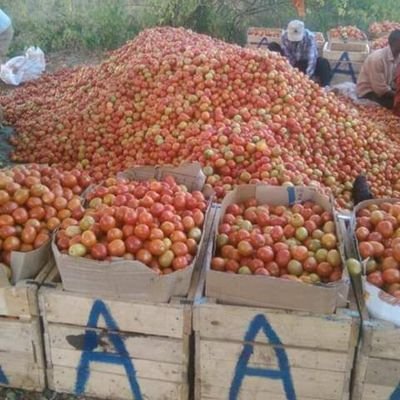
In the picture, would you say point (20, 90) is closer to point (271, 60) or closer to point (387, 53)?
point (271, 60)

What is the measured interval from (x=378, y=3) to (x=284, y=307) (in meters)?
10.00

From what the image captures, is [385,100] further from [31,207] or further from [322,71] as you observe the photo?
[31,207]

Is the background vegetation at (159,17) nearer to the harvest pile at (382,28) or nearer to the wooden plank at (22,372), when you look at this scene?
the harvest pile at (382,28)

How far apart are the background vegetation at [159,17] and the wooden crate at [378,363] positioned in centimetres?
843

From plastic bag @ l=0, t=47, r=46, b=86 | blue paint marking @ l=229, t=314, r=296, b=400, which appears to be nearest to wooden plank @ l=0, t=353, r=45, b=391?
blue paint marking @ l=229, t=314, r=296, b=400

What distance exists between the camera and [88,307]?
2379mm

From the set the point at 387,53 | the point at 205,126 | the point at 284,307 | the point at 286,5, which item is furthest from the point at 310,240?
the point at 286,5

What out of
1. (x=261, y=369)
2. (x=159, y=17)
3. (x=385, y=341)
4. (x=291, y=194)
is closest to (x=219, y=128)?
(x=291, y=194)

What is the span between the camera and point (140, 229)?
2471mm

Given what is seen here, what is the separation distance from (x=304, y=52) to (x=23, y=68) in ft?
13.2

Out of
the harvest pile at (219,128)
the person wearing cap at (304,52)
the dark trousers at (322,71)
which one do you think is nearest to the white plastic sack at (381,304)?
the harvest pile at (219,128)

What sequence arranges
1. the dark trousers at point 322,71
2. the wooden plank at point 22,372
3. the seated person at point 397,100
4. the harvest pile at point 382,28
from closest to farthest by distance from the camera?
the wooden plank at point 22,372
the seated person at point 397,100
the dark trousers at point 322,71
the harvest pile at point 382,28

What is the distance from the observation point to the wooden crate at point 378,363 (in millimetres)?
2186

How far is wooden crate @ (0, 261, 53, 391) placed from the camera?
2.41 meters
